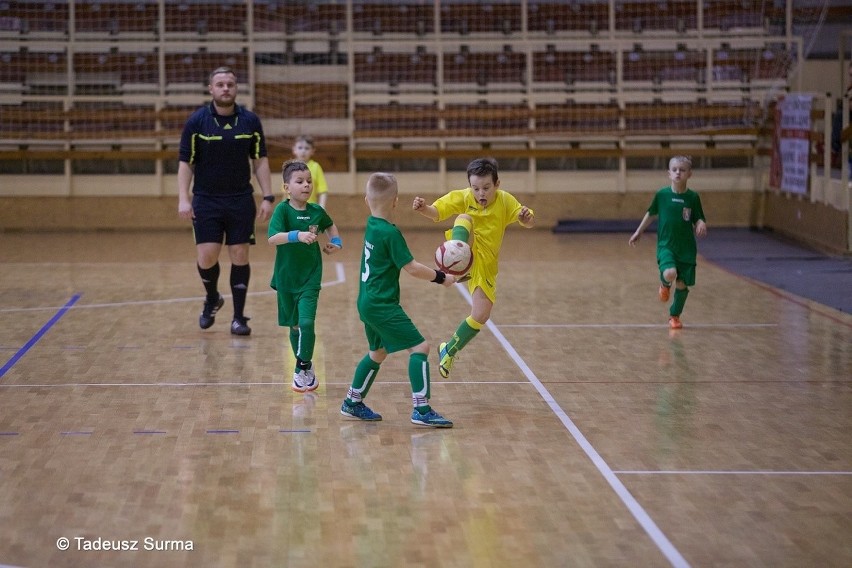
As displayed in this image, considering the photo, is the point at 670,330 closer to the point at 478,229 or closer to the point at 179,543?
the point at 478,229

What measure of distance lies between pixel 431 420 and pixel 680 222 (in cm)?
391

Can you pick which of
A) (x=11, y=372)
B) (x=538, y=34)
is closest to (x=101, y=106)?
(x=538, y=34)

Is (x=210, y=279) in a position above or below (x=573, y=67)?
below

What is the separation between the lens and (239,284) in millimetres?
8773

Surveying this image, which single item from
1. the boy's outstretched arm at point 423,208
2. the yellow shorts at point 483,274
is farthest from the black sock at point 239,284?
the boy's outstretched arm at point 423,208

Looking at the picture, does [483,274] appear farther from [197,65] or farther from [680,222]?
[197,65]

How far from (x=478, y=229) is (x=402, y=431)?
5.25 ft

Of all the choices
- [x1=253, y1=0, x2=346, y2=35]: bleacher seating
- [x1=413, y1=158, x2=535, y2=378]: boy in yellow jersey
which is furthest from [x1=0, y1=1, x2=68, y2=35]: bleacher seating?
[x1=413, y1=158, x2=535, y2=378]: boy in yellow jersey

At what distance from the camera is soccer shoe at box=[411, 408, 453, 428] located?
603cm

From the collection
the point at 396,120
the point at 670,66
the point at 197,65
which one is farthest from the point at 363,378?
the point at 670,66

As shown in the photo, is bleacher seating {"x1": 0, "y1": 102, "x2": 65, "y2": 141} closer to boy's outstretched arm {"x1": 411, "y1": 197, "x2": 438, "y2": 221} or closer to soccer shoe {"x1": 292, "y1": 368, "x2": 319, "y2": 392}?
soccer shoe {"x1": 292, "y1": 368, "x2": 319, "y2": 392}

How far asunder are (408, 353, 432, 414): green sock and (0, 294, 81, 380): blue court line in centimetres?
272

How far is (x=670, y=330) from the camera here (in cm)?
909

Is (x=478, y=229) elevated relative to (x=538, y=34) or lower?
lower
